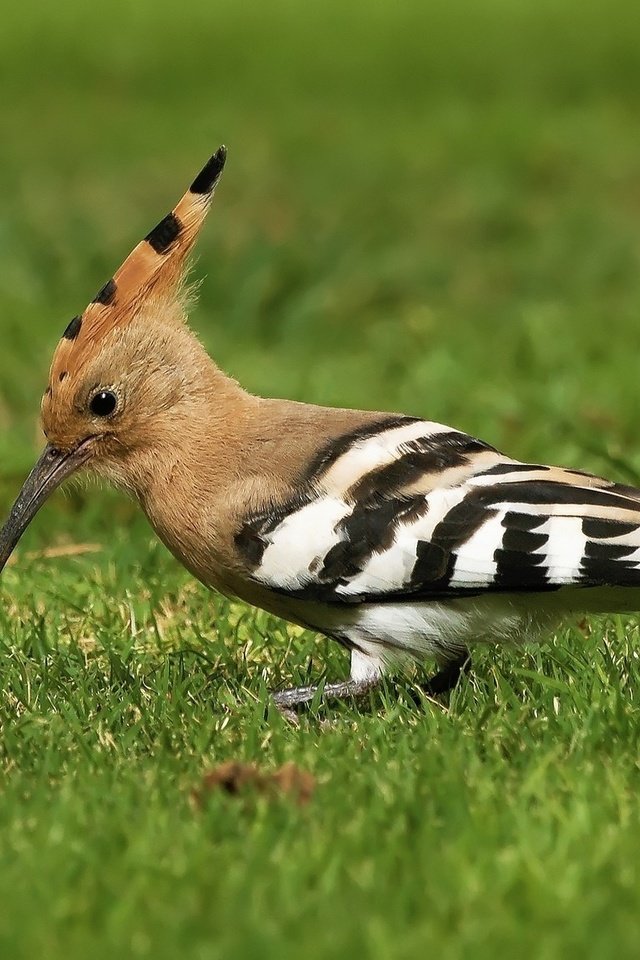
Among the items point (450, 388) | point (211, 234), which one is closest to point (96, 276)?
point (211, 234)

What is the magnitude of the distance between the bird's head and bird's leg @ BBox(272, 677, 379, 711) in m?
0.67

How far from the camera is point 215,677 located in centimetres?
349

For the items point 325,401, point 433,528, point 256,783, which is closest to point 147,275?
point 433,528

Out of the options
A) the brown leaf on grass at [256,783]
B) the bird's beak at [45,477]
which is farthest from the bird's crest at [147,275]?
the brown leaf on grass at [256,783]

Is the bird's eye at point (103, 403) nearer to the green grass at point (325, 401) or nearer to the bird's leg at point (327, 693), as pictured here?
the green grass at point (325, 401)

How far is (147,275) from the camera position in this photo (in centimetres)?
369

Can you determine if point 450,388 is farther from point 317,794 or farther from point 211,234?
point 317,794

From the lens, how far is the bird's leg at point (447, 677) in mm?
3434

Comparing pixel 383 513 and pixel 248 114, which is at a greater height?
pixel 248 114

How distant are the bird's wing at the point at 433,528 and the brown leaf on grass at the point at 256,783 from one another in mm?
648

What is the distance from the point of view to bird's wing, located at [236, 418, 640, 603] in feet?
10.4

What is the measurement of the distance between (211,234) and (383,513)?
19.8ft

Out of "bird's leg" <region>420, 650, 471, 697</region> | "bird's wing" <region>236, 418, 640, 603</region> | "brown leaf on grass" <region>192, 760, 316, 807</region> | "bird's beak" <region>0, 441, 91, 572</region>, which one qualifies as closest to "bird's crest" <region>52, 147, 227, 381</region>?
"bird's beak" <region>0, 441, 91, 572</region>

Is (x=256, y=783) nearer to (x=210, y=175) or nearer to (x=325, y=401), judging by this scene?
(x=210, y=175)
